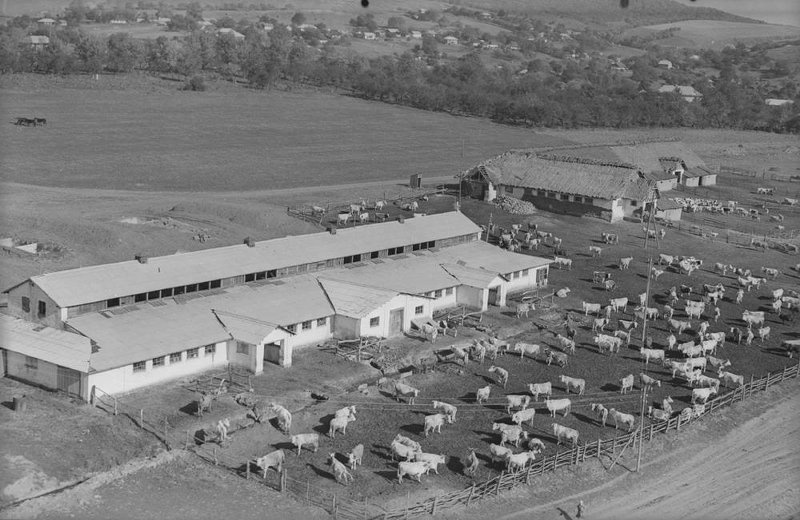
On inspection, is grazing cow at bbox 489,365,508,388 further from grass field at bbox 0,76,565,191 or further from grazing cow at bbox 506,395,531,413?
grass field at bbox 0,76,565,191

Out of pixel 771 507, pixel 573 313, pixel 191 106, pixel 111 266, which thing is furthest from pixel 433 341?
pixel 191 106

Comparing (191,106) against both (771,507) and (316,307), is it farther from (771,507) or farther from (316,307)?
(771,507)

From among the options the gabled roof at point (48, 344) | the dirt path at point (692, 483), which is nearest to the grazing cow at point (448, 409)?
the dirt path at point (692, 483)

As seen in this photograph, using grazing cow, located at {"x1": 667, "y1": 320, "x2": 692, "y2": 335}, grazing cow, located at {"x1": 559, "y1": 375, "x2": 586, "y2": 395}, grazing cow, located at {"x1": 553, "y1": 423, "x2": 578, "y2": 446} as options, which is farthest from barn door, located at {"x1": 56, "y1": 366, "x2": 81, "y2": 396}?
grazing cow, located at {"x1": 667, "y1": 320, "x2": 692, "y2": 335}

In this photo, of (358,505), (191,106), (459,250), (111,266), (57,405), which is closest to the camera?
(358,505)

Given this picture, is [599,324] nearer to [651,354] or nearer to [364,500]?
[651,354]

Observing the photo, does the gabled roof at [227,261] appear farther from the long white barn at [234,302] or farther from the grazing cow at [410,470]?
the grazing cow at [410,470]
